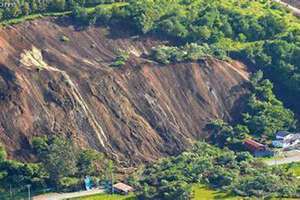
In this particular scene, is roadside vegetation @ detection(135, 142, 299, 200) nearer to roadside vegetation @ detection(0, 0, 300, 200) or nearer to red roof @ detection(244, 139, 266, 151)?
roadside vegetation @ detection(0, 0, 300, 200)

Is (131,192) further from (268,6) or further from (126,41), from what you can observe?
(268,6)

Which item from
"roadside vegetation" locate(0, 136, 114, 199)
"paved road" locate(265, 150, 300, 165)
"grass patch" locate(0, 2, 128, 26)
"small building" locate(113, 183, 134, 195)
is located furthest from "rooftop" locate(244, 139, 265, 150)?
"grass patch" locate(0, 2, 128, 26)

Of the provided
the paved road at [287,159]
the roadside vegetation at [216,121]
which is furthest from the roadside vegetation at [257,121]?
the paved road at [287,159]

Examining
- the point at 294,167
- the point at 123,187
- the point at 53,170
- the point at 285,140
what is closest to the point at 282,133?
the point at 285,140

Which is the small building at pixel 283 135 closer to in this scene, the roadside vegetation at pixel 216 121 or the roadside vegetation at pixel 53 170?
the roadside vegetation at pixel 216 121

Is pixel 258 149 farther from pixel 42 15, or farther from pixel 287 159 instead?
pixel 42 15
